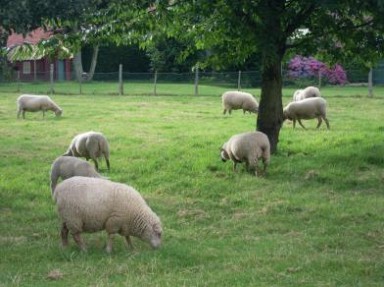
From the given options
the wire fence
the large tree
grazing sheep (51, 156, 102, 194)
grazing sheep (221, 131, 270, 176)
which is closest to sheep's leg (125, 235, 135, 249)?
grazing sheep (51, 156, 102, 194)

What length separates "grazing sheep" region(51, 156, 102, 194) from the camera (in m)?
10.2

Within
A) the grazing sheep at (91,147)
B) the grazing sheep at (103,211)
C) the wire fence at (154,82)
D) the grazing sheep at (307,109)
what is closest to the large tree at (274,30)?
the grazing sheep at (91,147)

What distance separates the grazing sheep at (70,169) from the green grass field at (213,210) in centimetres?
46

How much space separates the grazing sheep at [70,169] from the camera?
400 inches

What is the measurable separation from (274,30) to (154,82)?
86.8 feet

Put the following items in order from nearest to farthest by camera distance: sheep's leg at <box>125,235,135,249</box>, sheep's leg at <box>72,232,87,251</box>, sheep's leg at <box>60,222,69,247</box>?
sheep's leg at <box>72,232,87,251</box>, sheep's leg at <box>60,222,69,247</box>, sheep's leg at <box>125,235,135,249</box>

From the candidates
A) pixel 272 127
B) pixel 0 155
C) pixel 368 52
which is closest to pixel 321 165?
pixel 272 127

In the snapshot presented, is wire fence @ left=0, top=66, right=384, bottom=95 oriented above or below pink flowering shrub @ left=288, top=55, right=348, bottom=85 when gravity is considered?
below

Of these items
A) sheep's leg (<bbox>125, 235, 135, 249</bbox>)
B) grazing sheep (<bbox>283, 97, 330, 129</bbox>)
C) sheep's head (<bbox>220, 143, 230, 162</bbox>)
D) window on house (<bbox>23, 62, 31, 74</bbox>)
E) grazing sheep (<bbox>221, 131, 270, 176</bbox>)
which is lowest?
sheep's leg (<bbox>125, 235, 135, 249</bbox>)

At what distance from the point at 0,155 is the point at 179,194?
5440mm

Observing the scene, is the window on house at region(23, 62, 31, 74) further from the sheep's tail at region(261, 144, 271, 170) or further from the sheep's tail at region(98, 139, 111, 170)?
the sheep's tail at region(261, 144, 271, 170)

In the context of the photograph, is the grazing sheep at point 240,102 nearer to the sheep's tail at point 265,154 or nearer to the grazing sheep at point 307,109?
the grazing sheep at point 307,109

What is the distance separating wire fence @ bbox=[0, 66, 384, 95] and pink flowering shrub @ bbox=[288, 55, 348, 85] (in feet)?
1.22

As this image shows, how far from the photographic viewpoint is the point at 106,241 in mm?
8461
